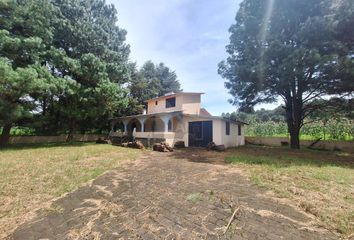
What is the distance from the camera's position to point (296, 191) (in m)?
4.80

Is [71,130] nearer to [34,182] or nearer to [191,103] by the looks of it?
[191,103]

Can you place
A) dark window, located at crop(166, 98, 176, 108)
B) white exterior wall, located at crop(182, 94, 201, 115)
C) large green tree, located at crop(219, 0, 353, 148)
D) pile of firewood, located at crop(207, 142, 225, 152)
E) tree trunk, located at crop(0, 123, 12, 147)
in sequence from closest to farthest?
1. large green tree, located at crop(219, 0, 353, 148)
2. pile of firewood, located at crop(207, 142, 225, 152)
3. tree trunk, located at crop(0, 123, 12, 147)
4. white exterior wall, located at crop(182, 94, 201, 115)
5. dark window, located at crop(166, 98, 176, 108)

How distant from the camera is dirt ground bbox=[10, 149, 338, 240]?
10.3 ft

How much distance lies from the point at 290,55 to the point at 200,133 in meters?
8.35

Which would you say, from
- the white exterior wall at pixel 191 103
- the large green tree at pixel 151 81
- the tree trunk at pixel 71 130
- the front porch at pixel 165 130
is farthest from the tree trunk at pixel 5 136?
the large green tree at pixel 151 81

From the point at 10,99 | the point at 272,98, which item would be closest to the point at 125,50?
the point at 10,99

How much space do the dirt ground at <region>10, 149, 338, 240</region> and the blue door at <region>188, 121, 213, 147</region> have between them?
10.1 m

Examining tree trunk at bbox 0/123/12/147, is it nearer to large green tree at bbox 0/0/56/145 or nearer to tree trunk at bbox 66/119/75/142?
large green tree at bbox 0/0/56/145

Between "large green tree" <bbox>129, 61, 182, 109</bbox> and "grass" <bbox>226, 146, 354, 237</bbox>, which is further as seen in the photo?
"large green tree" <bbox>129, 61, 182, 109</bbox>

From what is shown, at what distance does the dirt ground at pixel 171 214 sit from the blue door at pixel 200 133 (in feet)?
33.1

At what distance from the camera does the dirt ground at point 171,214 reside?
3.13 m

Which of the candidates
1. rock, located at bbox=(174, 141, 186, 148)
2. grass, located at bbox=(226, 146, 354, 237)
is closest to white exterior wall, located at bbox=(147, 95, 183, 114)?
rock, located at bbox=(174, 141, 186, 148)

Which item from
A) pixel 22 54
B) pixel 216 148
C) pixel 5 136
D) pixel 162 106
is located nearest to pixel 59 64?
pixel 22 54

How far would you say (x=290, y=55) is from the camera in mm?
11242
